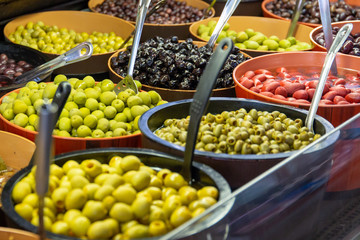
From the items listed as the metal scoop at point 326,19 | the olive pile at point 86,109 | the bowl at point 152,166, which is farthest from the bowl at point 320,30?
the bowl at point 152,166

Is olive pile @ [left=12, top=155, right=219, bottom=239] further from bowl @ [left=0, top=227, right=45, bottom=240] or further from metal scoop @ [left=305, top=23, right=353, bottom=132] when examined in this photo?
metal scoop @ [left=305, top=23, right=353, bottom=132]

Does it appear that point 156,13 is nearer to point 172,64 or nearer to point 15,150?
point 172,64

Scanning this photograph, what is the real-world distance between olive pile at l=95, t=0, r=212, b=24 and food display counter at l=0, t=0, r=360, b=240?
0.31 m

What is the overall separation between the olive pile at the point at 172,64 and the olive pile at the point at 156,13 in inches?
31.0

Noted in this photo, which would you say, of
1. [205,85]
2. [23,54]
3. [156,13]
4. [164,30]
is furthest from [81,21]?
[205,85]

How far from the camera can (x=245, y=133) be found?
1.34 meters

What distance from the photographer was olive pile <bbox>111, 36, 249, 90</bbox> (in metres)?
1.94

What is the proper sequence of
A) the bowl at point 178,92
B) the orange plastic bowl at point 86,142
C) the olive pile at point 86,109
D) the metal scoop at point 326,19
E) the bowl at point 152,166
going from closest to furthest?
the bowl at point 152,166 → the orange plastic bowl at point 86,142 → the olive pile at point 86,109 → the bowl at point 178,92 → the metal scoop at point 326,19

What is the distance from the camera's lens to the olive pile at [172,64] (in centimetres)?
194

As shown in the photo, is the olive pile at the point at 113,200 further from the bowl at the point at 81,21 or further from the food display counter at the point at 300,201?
the bowl at the point at 81,21

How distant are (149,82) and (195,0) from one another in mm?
1412

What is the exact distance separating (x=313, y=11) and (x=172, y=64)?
1.33 m

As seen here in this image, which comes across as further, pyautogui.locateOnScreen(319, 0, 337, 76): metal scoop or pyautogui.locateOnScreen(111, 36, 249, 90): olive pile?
pyautogui.locateOnScreen(319, 0, 337, 76): metal scoop

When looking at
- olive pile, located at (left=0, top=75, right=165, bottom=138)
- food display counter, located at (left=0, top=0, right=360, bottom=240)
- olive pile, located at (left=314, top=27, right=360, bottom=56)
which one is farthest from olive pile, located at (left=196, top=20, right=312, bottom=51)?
olive pile, located at (left=0, top=75, right=165, bottom=138)
